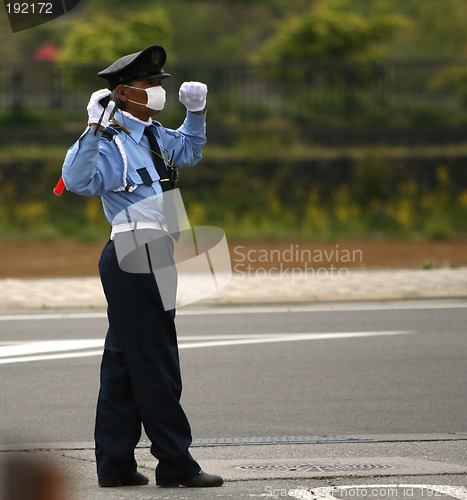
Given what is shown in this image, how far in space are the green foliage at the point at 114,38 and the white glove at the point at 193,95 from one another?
2104cm

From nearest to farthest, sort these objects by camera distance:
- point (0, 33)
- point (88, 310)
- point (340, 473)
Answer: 1. point (340, 473)
2. point (88, 310)
3. point (0, 33)

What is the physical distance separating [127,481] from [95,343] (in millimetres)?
4861

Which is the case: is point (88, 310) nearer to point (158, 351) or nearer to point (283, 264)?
point (283, 264)

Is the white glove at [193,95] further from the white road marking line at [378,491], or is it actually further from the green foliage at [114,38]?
the green foliage at [114,38]

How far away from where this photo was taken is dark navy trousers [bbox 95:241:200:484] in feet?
15.1

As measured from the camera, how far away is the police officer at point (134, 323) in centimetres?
459

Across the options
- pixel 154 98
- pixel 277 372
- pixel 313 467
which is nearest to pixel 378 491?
pixel 313 467

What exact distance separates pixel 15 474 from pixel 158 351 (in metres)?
2.47

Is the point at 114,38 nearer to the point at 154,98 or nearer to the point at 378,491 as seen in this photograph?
the point at 154,98

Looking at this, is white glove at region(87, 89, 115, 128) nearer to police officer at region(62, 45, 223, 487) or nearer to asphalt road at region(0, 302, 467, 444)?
police officer at region(62, 45, 223, 487)

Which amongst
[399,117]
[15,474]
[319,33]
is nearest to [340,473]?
[15,474]

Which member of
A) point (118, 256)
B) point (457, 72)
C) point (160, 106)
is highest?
point (160, 106)

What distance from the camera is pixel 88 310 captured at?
11695mm

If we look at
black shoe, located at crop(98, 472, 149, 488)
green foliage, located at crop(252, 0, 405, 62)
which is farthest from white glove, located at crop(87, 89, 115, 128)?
green foliage, located at crop(252, 0, 405, 62)
